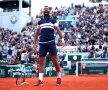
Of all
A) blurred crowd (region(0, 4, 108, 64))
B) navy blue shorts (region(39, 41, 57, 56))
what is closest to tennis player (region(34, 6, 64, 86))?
navy blue shorts (region(39, 41, 57, 56))

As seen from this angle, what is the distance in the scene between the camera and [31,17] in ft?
154

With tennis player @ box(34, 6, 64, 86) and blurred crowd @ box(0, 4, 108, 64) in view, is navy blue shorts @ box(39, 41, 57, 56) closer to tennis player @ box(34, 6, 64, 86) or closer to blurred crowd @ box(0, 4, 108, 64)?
tennis player @ box(34, 6, 64, 86)

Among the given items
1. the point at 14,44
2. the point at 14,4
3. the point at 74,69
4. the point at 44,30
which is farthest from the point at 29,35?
the point at 44,30

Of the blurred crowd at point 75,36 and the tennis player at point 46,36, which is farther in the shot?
the blurred crowd at point 75,36

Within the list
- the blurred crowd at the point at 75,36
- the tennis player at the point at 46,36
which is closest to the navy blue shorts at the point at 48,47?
the tennis player at the point at 46,36

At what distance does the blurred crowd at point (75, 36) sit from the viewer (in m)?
26.8

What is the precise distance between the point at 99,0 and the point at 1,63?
982 inches

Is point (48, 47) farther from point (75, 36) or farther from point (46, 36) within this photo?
point (75, 36)

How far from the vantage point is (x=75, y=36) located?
32.6 m

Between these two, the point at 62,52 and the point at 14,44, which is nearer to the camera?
the point at 62,52

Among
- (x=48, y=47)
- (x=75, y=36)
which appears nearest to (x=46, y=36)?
(x=48, y=47)

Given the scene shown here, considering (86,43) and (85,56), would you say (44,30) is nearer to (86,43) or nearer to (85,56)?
(85,56)

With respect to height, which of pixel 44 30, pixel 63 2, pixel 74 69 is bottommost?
pixel 74 69

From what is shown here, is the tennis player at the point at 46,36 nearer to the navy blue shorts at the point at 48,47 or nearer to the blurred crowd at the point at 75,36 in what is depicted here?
the navy blue shorts at the point at 48,47
